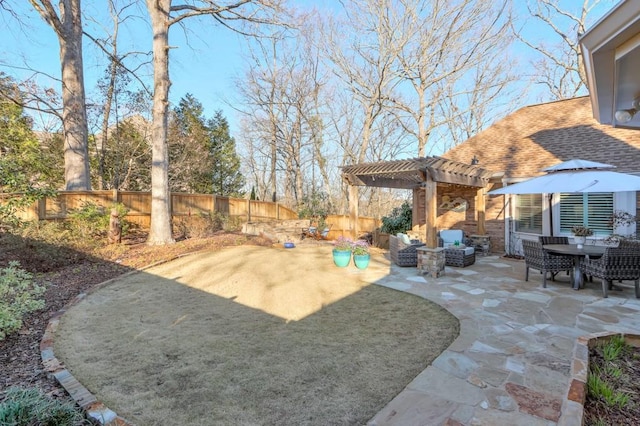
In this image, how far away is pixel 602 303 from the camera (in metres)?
4.75

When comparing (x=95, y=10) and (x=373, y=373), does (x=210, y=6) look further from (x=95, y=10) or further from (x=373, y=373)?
(x=373, y=373)

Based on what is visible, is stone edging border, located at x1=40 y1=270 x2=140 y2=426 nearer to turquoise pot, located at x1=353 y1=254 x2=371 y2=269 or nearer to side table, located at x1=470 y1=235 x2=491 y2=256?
turquoise pot, located at x1=353 y1=254 x2=371 y2=269

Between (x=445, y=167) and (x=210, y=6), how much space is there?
850 cm

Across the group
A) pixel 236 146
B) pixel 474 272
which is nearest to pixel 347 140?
pixel 236 146

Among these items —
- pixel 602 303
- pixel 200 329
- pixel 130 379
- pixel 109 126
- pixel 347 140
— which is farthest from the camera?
pixel 347 140

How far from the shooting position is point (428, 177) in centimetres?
694

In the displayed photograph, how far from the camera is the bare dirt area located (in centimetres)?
294

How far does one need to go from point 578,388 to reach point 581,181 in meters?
4.54

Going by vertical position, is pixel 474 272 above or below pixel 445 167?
below

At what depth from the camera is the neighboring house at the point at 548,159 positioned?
7836 millimetres

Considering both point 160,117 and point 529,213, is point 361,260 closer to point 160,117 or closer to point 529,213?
point 529,213

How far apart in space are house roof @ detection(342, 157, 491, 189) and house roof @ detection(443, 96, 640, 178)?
1.32 m

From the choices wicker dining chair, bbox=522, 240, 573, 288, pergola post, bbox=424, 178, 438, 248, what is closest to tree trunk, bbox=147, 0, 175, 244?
pergola post, bbox=424, 178, 438, 248

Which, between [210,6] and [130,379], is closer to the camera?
[130,379]
